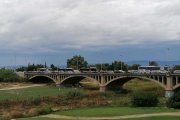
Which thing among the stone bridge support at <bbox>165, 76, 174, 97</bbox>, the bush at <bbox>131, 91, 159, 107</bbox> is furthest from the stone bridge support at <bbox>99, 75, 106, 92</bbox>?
the bush at <bbox>131, 91, 159, 107</bbox>

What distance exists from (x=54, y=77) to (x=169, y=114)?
322 ft

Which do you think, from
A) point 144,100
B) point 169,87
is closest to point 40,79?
point 169,87

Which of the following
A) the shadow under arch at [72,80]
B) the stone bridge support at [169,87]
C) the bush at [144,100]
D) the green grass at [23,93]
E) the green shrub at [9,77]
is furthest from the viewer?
the green shrub at [9,77]

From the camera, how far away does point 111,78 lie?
13262 centimetres

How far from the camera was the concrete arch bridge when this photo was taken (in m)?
106

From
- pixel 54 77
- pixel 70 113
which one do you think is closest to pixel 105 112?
pixel 70 113

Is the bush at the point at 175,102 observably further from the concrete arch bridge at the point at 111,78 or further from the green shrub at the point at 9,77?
the green shrub at the point at 9,77

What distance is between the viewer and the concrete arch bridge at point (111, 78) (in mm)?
106125

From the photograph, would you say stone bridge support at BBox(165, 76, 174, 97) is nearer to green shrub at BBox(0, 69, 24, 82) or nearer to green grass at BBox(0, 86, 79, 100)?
green grass at BBox(0, 86, 79, 100)

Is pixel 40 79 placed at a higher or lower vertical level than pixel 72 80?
higher

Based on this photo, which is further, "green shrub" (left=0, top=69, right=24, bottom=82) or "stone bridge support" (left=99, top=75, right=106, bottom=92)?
"green shrub" (left=0, top=69, right=24, bottom=82)

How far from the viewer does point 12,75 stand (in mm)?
179000

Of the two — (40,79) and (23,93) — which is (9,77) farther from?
(23,93)

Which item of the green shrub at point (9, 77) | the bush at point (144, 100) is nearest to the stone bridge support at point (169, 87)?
the bush at point (144, 100)
